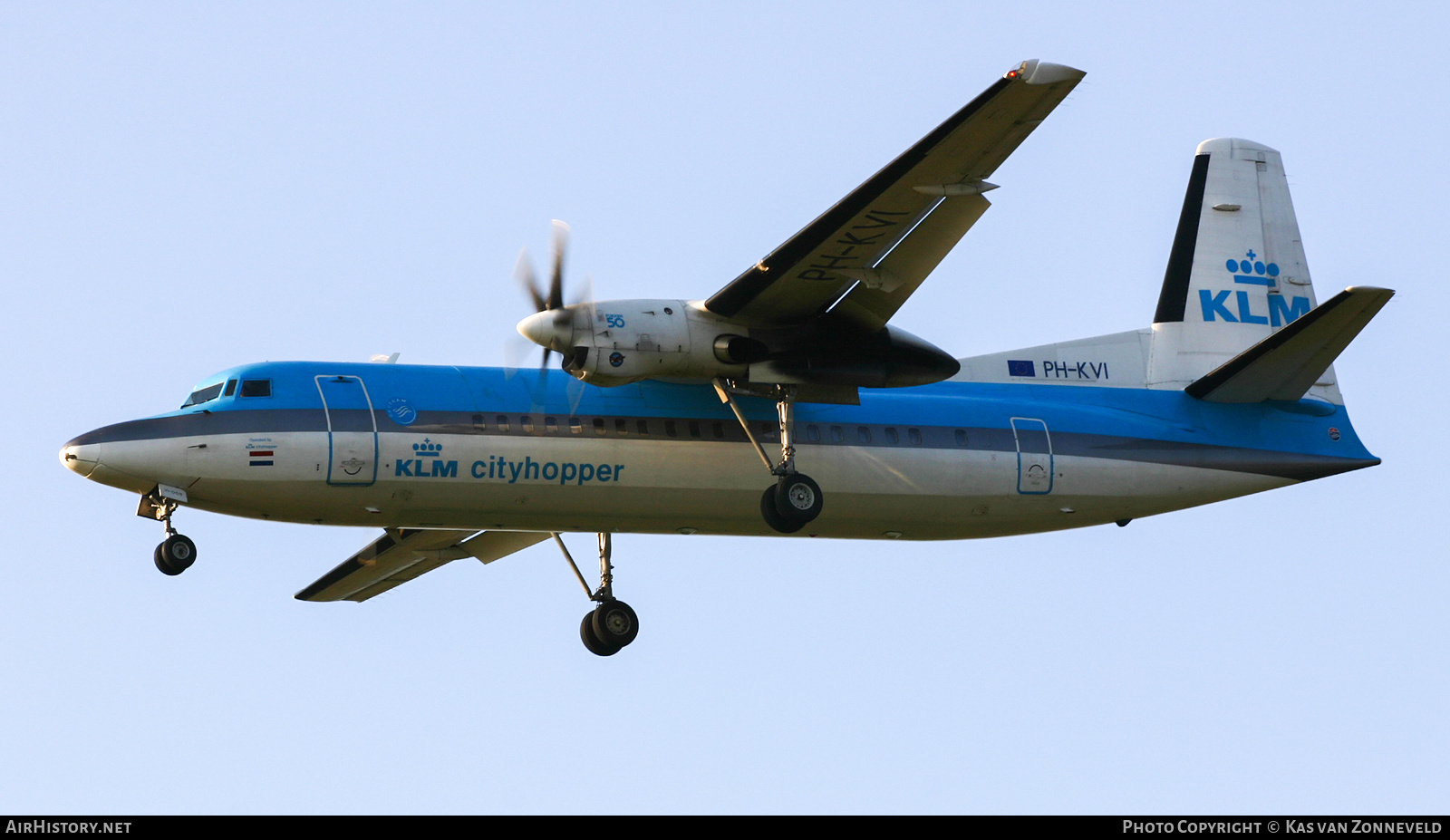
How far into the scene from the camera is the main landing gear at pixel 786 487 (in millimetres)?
20172

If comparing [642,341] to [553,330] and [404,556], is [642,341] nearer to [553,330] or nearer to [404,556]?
[553,330]

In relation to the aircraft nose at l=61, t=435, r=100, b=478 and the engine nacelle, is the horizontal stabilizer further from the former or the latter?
the aircraft nose at l=61, t=435, r=100, b=478

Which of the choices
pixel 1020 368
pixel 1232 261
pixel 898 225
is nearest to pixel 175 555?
pixel 898 225

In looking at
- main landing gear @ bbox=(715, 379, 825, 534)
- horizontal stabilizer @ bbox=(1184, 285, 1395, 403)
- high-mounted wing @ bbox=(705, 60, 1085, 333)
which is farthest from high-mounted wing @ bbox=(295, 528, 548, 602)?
horizontal stabilizer @ bbox=(1184, 285, 1395, 403)

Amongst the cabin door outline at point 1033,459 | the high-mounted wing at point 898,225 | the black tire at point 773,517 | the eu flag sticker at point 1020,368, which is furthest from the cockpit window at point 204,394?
the eu flag sticker at point 1020,368

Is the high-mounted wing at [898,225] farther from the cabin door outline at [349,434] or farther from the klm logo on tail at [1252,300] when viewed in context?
the klm logo on tail at [1252,300]

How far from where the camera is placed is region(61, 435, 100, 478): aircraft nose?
18703 millimetres

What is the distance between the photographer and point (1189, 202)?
25.5 meters

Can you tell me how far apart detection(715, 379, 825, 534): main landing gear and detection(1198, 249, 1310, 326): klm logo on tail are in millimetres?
7534

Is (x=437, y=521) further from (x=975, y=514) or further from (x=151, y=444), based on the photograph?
(x=975, y=514)

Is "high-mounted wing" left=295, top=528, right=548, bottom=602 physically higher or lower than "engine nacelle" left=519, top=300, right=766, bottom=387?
lower

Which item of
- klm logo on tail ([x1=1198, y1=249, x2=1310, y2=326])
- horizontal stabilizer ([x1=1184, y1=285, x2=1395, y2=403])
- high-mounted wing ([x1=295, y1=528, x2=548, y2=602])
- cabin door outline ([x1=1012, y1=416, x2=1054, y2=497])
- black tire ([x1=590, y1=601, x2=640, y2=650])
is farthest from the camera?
klm logo on tail ([x1=1198, y1=249, x2=1310, y2=326])

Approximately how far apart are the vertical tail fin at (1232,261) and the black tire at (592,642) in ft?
28.0
